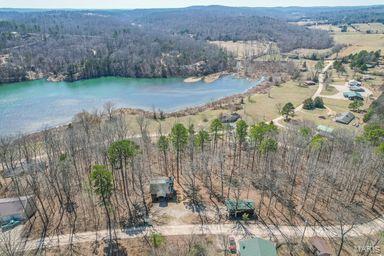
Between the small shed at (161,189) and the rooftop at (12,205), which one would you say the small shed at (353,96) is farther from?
the rooftop at (12,205)

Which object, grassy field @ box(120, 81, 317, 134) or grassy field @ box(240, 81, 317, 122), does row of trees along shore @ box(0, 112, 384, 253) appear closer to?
grassy field @ box(120, 81, 317, 134)

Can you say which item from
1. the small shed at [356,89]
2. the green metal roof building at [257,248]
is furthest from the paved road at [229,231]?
the small shed at [356,89]

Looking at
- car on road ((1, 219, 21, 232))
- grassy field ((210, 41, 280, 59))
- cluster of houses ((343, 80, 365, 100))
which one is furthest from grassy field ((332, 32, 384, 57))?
car on road ((1, 219, 21, 232))

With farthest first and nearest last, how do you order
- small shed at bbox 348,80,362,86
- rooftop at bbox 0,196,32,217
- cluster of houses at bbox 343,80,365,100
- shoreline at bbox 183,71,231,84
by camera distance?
1. shoreline at bbox 183,71,231,84
2. small shed at bbox 348,80,362,86
3. cluster of houses at bbox 343,80,365,100
4. rooftop at bbox 0,196,32,217

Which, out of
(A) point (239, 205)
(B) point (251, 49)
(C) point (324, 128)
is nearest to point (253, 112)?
(C) point (324, 128)

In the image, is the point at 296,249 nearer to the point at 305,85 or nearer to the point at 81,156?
the point at 81,156

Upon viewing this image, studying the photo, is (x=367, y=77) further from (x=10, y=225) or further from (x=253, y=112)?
(x=10, y=225)
